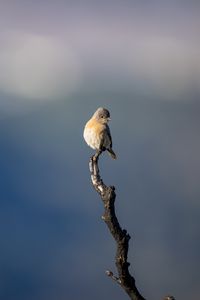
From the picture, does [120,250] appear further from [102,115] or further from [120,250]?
[102,115]

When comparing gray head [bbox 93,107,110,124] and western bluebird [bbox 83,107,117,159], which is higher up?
gray head [bbox 93,107,110,124]

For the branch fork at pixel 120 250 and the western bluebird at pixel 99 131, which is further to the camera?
the western bluebird at pixel 99 131

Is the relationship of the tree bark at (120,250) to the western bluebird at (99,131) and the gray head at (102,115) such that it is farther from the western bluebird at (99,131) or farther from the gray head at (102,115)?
the gray head at (102,115)

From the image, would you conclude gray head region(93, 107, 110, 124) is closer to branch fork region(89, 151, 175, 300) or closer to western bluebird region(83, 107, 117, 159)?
western bluebird region(83, 107, 117, 159)

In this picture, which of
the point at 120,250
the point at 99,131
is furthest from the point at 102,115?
the point at 120,250

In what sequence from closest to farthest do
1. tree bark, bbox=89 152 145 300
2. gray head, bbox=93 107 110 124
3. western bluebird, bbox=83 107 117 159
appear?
tree bark, bbox=89 152 145 300 < western bluebird, bbox=83 107 117 159 < gray head, bbox=93 107 110 124

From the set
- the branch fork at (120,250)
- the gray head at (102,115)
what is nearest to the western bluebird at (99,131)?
the gray head at (102,115)

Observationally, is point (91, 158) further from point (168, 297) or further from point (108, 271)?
point (168, 297)

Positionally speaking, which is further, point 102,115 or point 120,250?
point 102,115

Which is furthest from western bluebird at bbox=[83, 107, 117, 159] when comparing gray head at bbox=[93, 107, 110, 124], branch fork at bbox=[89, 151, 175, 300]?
branch fork at bbox=[89, 151, 175, 300]
